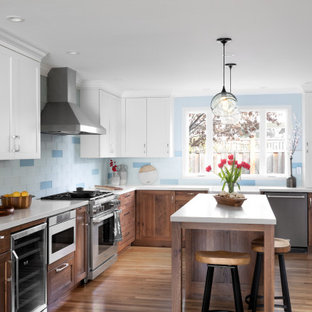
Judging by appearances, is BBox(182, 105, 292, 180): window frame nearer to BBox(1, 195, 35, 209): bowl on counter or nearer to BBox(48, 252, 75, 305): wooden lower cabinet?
BBox(48, 252, 75, 305): wooden lower cabinet

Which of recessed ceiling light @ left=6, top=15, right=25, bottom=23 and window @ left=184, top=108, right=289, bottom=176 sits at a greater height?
recessed ceiling light @ left=6, top=15, right=25, bottom=23

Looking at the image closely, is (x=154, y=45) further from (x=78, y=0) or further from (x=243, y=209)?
(x=243, y=209)

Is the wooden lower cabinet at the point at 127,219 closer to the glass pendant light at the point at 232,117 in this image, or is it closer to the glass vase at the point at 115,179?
the glass vase at the point at 115,179

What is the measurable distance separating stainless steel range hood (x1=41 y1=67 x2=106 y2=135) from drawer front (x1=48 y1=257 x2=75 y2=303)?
1408 millimetres

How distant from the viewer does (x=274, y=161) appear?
269 inches

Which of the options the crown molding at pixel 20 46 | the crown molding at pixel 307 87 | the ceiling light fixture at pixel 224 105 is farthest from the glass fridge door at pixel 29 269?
the crown molding at pixel 307 87

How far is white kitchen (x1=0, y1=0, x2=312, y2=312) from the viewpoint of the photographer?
3221 mm

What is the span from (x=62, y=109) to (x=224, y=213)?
2.36 metres

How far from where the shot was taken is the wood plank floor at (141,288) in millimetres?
3949

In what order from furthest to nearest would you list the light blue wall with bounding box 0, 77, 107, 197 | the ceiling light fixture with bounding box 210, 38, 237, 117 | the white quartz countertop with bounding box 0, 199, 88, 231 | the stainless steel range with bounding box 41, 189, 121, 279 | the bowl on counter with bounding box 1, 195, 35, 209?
1. the stainless steel range with bounding box 41, 189, 121, 279
2. the light blue wall with bounding box 0, 77, 107, 197
3. the ceiling light fixture with bounding box 210, 38, 237, 117
4. the bowl on counter with bounding box 1, 195, 35, 209
5. the white quartz countertop with bounding box 0, 199, 88, 231

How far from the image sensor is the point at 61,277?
3.97 meters

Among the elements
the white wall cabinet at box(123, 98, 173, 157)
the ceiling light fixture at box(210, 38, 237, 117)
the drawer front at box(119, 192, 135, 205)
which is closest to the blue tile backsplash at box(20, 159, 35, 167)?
the drawer front at box(119, 192, 135, 205)

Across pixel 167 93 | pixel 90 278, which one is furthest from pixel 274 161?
pixel 90 278

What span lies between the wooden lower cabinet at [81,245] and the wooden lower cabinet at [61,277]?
12 cm
